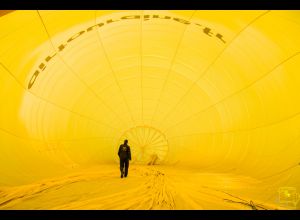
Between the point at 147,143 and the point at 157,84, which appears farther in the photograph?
the point at 147,143

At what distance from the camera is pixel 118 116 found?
47.0 feet

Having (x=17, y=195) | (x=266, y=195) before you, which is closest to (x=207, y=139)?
(x=266, y=195)

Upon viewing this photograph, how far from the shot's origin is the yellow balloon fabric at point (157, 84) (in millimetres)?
7148

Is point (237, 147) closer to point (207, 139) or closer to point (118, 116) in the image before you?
point (207, 139)

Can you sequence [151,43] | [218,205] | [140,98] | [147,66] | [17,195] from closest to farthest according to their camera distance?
[218,205] < [17,195] < [151,43] < [147,66] < [140,98]

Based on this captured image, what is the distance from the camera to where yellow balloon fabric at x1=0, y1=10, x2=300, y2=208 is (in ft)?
23.5

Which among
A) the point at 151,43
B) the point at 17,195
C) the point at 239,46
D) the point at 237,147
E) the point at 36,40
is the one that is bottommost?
the point at 17,195

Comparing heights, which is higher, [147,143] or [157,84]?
[157,84]

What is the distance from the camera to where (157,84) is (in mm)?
12641

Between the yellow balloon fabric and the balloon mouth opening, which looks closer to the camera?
the yellow balloon fabric

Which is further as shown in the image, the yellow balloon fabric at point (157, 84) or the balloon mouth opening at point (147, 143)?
the balloon mouth opening at point (147, 143)

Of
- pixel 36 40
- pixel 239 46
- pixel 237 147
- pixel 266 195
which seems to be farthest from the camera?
pixel 237 147

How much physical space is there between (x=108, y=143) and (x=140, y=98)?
248 cm

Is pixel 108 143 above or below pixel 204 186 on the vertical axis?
above
